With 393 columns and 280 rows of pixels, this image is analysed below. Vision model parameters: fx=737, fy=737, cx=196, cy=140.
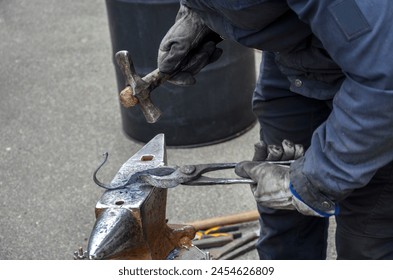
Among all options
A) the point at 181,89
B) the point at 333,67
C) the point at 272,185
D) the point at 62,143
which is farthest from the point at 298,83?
the point at 62,143

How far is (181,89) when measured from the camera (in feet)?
12.9

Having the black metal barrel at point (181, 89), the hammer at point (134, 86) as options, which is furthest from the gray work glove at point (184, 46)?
the black metal barrel at point (181, 89)

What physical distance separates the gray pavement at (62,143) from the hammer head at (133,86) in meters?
1.26

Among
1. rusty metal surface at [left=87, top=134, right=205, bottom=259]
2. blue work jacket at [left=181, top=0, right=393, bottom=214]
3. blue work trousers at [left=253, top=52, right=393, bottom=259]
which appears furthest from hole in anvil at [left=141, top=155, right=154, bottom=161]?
blue work trousers at [left=253, top=52, right=393, bottom=259]

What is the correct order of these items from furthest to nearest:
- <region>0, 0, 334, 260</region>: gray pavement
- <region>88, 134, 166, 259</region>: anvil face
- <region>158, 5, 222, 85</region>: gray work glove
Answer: <region>0, 0, 334, 260</region>: gray pavement
<region>158, 5, 222, 85</region>: gray work glove
<region>88, 134, 166, 259</region>: anvil face

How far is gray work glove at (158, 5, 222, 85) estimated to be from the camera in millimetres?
2289

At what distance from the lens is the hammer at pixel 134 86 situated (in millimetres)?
2229

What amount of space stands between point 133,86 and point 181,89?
1.70m

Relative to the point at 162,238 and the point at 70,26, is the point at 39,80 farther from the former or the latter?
the point at 162,238

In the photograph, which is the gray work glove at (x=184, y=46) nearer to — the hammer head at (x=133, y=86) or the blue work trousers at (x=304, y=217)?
the hammer head at (x=133, y=86)

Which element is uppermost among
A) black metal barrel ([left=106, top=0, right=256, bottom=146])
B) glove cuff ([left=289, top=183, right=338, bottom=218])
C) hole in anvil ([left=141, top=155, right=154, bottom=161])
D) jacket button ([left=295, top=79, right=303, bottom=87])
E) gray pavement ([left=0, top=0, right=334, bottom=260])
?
jacket button ([left=295, top=79, right=303, bottom=87])

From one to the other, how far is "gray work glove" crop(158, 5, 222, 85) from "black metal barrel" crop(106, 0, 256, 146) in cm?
135

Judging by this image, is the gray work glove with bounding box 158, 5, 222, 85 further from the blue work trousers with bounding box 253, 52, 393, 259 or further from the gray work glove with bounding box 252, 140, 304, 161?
the gray work glove with bounding box 252, 140, 304, 161

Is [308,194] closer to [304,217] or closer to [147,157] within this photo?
[147,157]
